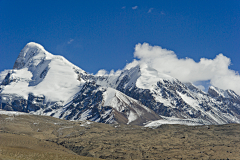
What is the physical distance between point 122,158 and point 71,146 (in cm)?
4231

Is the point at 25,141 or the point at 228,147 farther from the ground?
the point at 228,147

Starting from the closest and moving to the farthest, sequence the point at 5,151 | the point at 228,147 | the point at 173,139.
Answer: the point at 5,151, the point at 228,147, the point at 173,139

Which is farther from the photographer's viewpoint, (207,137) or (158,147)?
(207,137)

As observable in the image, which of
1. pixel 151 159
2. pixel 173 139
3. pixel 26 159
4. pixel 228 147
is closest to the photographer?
pixel 26 159

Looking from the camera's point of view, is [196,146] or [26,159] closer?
[26,159]

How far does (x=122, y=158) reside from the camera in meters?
127

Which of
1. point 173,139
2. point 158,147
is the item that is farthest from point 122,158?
point 173,139

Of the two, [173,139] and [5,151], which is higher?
[173,139]

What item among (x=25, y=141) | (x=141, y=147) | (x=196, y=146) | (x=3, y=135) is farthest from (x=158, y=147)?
(x=3, y=135)

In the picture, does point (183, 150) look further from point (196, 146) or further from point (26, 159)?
point (26, 159)

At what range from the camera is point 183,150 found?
13488 centimetres

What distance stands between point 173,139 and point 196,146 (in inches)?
1073

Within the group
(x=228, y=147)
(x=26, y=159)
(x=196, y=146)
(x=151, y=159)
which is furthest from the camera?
(x=196, y=146)

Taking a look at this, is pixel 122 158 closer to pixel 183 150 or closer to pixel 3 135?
pixel 183 150
